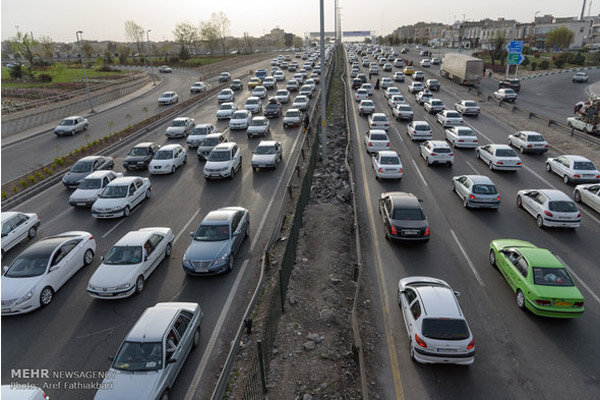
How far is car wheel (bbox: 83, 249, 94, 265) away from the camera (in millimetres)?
13875

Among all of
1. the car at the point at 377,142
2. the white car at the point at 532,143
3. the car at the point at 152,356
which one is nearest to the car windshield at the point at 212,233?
the car at the point at 152,356

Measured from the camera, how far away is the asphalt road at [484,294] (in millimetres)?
8711

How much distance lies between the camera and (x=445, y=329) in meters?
8.79

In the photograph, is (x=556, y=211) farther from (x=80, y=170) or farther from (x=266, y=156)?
(x=80, y=170)

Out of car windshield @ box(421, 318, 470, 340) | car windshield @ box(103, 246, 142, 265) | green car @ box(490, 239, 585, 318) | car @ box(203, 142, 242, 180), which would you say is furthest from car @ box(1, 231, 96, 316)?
green car @ box(490, 239, 585, 318)

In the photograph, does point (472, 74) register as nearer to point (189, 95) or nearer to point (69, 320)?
point (189, 95)

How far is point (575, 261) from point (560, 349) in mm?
5337

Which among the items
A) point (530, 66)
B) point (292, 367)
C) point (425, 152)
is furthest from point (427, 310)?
point (530, 66)

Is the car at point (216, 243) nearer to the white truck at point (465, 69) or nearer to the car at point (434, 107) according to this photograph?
the car at point (434, 107)

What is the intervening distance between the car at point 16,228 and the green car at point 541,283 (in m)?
18.7

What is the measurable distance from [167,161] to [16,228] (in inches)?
359

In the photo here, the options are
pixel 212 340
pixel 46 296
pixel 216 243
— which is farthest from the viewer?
pixel 216 243

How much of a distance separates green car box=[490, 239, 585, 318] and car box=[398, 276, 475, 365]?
9.00 feet

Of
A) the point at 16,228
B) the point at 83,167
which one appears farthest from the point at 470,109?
the point at 16,228
